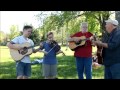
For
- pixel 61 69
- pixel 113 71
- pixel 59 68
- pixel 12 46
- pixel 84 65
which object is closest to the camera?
pixel 113 71

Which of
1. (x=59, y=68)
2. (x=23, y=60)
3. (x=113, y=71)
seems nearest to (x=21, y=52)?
(x=23, y=60)

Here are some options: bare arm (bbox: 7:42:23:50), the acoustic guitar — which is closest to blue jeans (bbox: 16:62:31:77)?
bare arm (bbox: 7:42:23:50)

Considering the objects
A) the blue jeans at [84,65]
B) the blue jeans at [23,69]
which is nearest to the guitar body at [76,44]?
the blue jeans at [84,65]

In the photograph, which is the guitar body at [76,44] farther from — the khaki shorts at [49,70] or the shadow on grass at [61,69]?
the shadow on grass at [61,69]

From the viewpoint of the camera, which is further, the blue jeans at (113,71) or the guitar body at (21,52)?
the guitar body at (21,52)

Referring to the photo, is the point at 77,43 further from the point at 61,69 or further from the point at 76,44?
the point at 61,69

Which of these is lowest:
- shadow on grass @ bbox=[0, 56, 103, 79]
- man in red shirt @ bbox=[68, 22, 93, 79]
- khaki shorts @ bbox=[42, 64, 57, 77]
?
shadow on grass @ bbox=[0, 56, 103, 79]

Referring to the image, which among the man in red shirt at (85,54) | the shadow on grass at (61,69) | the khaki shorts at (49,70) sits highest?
the man in red shirt at (85,54)

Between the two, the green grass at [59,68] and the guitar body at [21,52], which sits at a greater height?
the guitar body at [21,52]

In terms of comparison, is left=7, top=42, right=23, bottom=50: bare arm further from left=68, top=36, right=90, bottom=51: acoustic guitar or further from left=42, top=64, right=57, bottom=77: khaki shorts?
left=68, top=36, right=90, bottom=51: acoustic guitar

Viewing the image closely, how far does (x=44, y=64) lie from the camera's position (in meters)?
6.11
